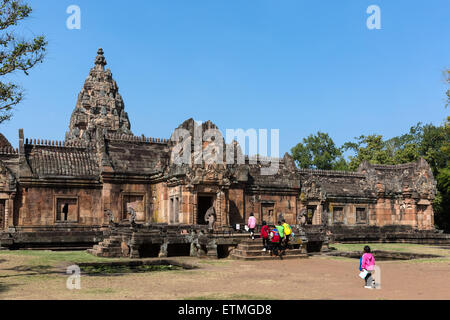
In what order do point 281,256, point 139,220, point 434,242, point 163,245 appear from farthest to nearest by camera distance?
point 434,242
point 139,220
point 163,245
point 281,256

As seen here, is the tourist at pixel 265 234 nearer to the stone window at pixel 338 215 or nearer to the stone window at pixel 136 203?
the stone window at pixel 136 203

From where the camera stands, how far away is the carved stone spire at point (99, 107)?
46.3 m

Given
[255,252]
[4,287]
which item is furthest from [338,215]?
Answer: [4,287]

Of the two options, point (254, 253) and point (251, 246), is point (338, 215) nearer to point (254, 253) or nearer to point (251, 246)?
point (251, 246)

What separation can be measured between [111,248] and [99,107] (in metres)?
29.3

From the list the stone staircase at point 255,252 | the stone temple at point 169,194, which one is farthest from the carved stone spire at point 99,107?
the stone staircase at point 255,252

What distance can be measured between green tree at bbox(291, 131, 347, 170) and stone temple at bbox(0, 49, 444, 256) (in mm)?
27646

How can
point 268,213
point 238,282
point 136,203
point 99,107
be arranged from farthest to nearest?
point 99,107 → point 268,213 → point 136,203 → point 238,282

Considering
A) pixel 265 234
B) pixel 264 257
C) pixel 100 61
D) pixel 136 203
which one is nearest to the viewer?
pixel 264 257

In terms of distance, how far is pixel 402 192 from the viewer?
1359 inches

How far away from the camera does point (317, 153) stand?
214 feet
